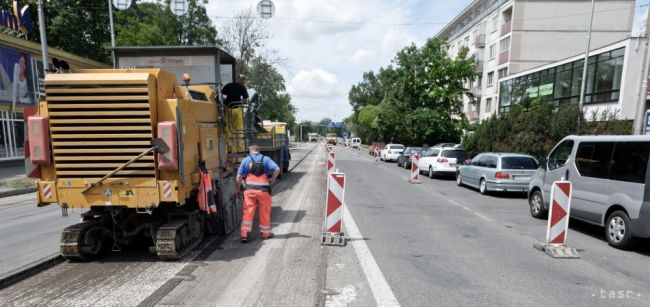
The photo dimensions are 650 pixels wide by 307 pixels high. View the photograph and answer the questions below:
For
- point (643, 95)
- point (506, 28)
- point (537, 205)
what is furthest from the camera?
point (506, 28)

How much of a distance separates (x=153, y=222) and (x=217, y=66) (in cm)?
327

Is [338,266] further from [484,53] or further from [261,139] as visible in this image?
[484,53]

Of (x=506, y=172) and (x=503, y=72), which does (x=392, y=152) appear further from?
(x=503, y=72)

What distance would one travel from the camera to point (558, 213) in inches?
229

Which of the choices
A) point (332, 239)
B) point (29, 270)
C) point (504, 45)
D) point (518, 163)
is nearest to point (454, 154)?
point (518, 163)

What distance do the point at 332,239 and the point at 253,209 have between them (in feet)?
4.88

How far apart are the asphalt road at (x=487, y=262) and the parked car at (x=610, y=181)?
41 centimetres

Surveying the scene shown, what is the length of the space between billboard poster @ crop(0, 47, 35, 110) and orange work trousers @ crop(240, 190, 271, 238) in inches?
736

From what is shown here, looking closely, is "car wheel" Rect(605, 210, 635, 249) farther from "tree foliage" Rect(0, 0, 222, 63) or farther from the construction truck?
"tree foliage" Rect(0, 0, 222, 63)

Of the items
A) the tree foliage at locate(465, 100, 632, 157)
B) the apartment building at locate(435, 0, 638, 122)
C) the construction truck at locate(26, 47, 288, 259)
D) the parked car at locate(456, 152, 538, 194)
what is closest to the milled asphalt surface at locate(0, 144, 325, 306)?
the construction truck at locate(26, 47, 288, 259)

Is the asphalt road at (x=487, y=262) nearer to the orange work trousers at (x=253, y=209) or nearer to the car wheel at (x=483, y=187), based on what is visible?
the orange work trousers at (x=253, y=209)

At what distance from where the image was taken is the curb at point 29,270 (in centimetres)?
429

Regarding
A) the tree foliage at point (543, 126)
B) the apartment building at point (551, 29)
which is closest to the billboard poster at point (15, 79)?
the tree foliage at point (543, 126)

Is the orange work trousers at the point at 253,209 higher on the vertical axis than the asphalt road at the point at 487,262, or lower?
higher
